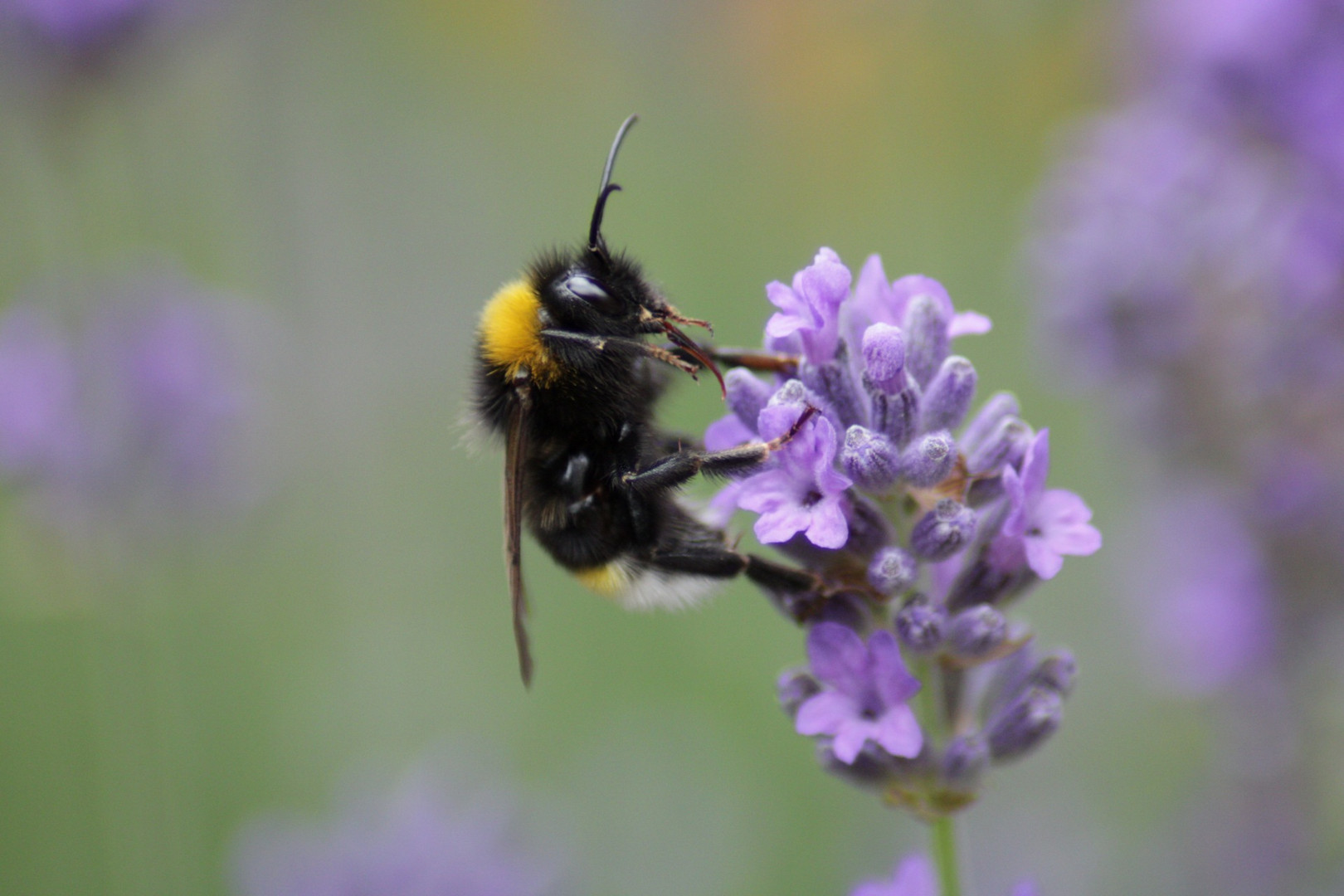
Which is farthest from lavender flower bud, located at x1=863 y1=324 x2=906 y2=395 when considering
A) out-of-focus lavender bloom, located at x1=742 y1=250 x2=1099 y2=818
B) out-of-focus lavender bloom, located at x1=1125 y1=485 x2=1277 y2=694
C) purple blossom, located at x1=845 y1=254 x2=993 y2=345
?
out-of-focus lavender bloom, located at x1=1125 y1=485 x2=1277 y2=694

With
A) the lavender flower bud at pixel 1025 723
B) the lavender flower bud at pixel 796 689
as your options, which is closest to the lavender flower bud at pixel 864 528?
the lavender flower bud at pixel 796 689

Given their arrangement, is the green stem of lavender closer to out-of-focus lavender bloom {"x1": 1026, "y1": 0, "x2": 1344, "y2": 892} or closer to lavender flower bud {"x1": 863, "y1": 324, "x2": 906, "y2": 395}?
lavender flower bud {"x1": 863, "y1": 324, "x2": 906, "y2": 395}

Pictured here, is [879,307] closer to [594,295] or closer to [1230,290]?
[594,295]

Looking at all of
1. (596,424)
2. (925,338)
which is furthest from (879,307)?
(596,424)

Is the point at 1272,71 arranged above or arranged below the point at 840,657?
above

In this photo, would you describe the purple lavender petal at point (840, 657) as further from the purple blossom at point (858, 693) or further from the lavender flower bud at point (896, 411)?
the lavender flower bud at point (896, 411)
